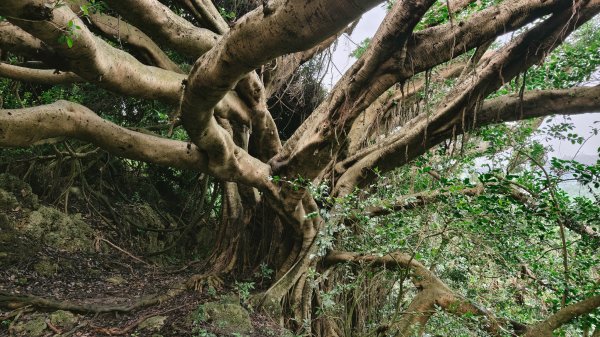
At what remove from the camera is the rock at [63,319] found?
3188mm

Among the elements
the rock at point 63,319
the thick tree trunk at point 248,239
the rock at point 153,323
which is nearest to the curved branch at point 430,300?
the thick tree trunk at point 248,239

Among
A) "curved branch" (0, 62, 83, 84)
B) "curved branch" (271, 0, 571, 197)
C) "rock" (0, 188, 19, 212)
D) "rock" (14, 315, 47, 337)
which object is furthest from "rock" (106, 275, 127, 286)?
"curved branch" (271, 0, 571, 197)

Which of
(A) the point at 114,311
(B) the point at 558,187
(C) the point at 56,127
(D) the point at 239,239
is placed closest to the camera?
(C) the point at 56,127

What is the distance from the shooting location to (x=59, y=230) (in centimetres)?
495

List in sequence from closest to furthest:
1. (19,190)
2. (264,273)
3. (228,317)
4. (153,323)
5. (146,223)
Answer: (153,323) → (228,317) → (264,273) → (19,190) → (146,223)

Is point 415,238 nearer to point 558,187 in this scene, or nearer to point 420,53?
point 558,187

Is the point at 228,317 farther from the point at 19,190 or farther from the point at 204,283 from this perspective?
the point at 19,190

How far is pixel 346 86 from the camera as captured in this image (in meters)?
2.99

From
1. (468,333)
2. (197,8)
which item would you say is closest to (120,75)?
(197,8)

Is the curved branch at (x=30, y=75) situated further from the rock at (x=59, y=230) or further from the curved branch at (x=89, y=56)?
the rock at (x=59, y=230)

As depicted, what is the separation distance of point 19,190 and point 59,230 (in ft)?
A: 2.35

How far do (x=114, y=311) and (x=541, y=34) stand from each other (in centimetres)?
411

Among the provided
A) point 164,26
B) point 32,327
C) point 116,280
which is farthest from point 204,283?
point 164,26

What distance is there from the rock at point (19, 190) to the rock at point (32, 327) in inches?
88.3
